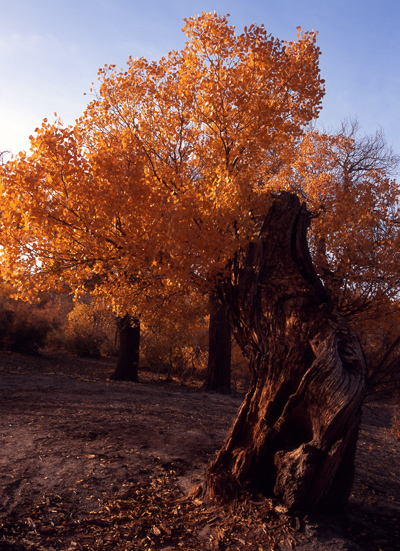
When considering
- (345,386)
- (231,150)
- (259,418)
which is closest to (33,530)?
(259,418)

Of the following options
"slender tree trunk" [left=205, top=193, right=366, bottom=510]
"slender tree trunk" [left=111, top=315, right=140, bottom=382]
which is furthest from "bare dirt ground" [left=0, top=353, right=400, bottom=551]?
"slender tree trunk" [left=111, top=315, right=140, bottom=382]

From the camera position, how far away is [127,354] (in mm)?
13367

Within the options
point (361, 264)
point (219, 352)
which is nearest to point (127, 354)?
point (219, 352)

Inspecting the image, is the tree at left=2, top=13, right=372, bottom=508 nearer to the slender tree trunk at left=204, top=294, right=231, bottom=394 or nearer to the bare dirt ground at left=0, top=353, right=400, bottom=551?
the bare dirt ground at left=0, top=353, right=400, bottom=551

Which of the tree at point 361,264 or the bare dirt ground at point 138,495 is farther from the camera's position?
the tree at point 361,264

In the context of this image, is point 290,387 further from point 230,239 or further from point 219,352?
point 219,352

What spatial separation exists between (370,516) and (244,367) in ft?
41.2

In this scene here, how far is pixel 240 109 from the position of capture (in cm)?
591

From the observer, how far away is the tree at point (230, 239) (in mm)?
3648

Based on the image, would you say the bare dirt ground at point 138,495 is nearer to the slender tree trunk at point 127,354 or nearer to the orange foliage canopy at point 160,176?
the orange foliage canopy at point 160,176

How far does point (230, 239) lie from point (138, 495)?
2.91m

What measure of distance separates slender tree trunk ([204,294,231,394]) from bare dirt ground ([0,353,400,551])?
411 cm

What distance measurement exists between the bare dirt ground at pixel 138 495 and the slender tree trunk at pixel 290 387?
270 millimetres

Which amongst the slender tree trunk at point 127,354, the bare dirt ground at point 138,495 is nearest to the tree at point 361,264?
the bare dirt ground at point 138,495
